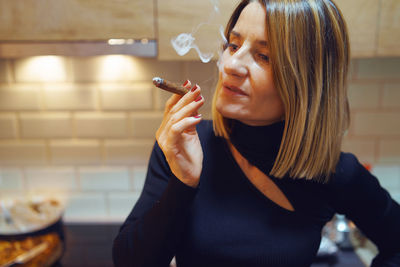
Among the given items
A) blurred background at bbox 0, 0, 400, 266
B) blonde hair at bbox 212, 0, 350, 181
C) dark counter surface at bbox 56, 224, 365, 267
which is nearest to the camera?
blonde hair at bbox 212, 0, 350, 181

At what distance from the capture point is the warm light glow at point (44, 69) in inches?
54.2

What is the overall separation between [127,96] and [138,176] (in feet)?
1.28

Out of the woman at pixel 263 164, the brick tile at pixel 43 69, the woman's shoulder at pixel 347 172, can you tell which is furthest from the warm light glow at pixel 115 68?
the woman's shoulder at pixel 347 172

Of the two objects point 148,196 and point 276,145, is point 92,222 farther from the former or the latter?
point 276,145

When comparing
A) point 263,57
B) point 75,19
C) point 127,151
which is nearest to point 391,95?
point 263,57

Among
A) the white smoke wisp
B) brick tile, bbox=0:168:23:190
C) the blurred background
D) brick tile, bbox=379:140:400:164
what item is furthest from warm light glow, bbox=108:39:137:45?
brick tile, bbox=379:140:400:164

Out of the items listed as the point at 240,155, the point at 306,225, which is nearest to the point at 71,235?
the point at 240,155

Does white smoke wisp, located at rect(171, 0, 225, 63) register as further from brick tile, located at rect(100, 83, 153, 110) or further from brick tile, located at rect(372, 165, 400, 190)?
brick tile, located at rect(372, 165, 400, 190)

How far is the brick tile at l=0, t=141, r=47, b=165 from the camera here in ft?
4.85

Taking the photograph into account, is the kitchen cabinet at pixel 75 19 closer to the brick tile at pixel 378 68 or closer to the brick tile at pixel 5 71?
the brick tile at pixel 5 71

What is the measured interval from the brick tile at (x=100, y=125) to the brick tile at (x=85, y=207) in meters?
0.32

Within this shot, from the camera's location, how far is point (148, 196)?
2.89ft

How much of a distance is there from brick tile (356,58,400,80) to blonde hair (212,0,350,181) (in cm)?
52

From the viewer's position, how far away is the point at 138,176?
153 cm
